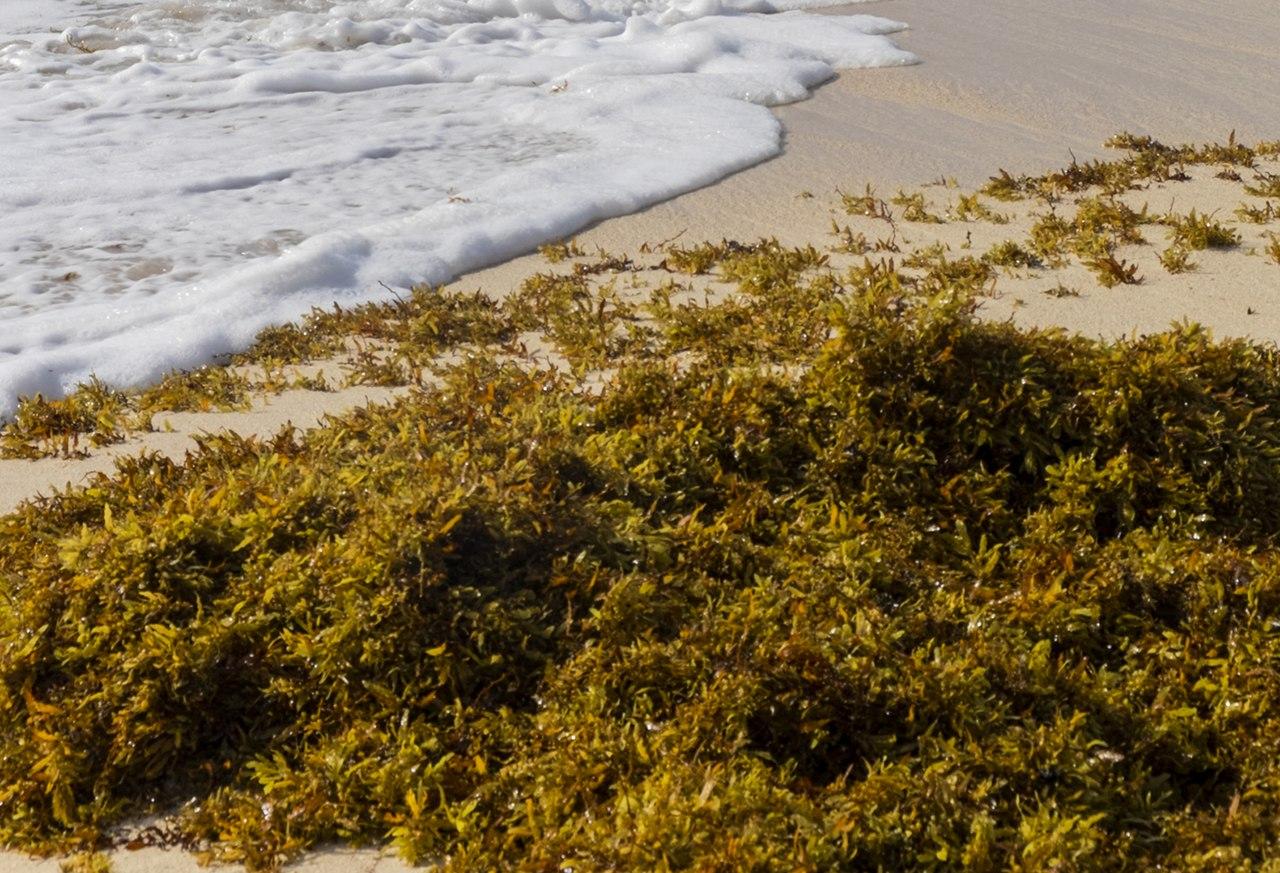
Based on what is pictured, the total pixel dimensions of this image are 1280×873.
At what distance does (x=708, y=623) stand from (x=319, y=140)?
16.7 ft

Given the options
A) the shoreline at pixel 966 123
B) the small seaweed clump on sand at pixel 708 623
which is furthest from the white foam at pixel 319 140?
the small seaweed clump on sand at pixel 708 623

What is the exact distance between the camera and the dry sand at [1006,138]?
11.1ft

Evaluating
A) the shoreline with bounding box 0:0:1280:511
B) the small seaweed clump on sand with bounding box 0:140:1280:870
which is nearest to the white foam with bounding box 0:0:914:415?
the shoreline with bounding box 0:0:1280:511

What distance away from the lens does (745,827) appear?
165 centimetres

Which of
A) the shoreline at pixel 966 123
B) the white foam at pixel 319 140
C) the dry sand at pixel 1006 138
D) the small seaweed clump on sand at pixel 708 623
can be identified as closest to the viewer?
the small seaweed clump on sand at pixel 708 623

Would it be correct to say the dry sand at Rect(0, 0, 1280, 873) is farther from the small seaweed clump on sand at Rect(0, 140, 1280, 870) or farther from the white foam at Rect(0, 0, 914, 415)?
the white foam at Rect(0, 0, 914, 415)

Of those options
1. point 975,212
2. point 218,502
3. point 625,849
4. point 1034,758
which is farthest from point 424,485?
point 975,212

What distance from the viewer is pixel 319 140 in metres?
6.33

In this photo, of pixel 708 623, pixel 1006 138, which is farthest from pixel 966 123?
pixel 708 623

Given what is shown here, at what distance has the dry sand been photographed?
3.39 m

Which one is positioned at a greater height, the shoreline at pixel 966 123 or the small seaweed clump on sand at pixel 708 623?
the shoreline at pixel 966 123

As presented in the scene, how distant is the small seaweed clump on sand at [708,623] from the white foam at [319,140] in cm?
174

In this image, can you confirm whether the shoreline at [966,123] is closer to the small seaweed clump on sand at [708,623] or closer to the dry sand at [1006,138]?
the dry sand at [1006,138]

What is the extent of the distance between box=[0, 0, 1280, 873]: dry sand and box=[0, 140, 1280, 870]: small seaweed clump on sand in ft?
0.69
